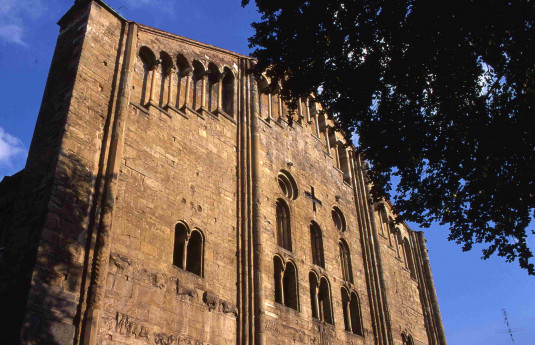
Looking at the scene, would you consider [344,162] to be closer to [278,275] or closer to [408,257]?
[408,257]

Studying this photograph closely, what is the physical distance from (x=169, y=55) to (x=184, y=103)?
71.4 inches

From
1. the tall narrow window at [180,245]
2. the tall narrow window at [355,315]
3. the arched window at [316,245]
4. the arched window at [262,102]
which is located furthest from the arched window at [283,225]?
the tall narrow window at [180,245]

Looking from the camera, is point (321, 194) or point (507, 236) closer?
point (507, 236)

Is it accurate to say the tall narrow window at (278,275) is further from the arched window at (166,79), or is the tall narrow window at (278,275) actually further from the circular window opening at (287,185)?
the arched window at (166,79)

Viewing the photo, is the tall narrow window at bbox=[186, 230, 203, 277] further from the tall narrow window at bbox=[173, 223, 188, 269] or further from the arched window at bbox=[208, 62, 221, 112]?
the arched window at bbox=[208, 62, 221, 112]

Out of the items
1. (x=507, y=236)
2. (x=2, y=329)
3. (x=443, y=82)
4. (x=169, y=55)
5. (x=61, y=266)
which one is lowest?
(x=2, y=329)

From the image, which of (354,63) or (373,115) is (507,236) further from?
(354,63)

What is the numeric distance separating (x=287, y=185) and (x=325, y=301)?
4.37m

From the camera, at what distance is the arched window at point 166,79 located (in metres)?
16.2

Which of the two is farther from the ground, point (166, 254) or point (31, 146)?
point (31, 146)

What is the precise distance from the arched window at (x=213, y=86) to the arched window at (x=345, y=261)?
24.4 ft

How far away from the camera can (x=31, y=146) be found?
1260 cm

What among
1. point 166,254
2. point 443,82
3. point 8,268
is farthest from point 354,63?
point 8,268

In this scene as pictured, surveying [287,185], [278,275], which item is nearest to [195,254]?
[278,275]
